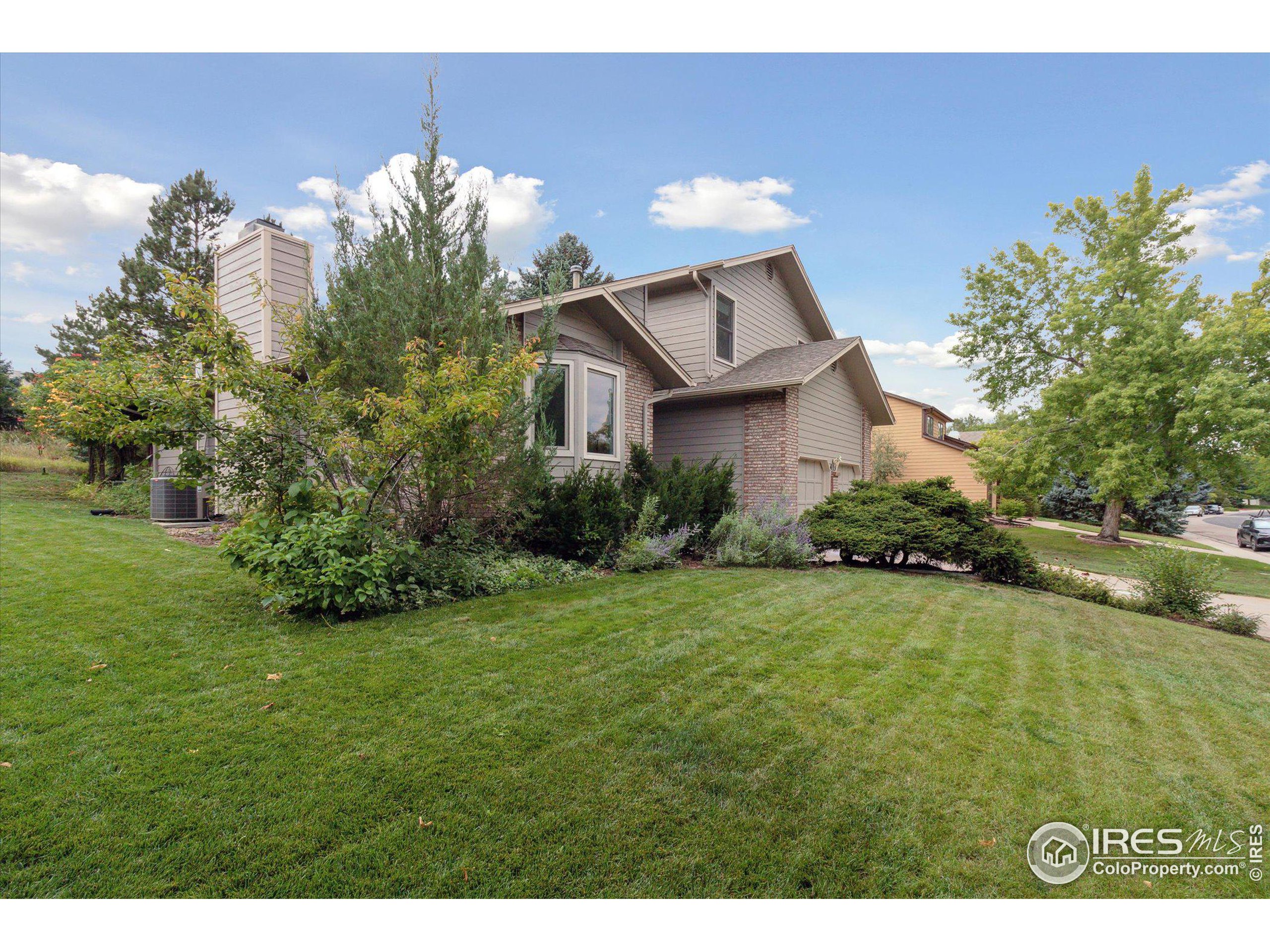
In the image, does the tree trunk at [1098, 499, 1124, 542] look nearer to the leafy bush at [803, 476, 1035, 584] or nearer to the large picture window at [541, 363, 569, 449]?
the leafy bush at [803, 476, 1035, 584]

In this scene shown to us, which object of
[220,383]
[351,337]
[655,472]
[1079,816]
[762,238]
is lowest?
[1079,816]

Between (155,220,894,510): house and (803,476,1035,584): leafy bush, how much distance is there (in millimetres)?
1753

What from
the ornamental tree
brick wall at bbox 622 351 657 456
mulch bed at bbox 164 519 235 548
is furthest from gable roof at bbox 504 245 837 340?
the ornamental tree

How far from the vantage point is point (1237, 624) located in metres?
6.73

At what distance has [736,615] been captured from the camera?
5.74 m

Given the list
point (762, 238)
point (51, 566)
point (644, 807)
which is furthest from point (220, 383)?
point (762, 238)

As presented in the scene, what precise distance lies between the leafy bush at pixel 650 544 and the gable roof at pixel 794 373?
3.35 meters

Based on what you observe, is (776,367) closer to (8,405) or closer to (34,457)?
(34,457)

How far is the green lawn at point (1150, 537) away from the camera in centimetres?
1861

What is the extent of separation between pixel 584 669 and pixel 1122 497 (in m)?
19.3

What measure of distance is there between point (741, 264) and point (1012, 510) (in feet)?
60.4

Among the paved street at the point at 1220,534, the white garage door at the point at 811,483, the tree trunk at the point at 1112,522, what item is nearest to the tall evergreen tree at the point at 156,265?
the white garage door at the point at 811,483

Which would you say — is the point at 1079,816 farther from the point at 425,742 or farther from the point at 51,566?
the point at 51,566

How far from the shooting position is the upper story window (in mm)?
13625
